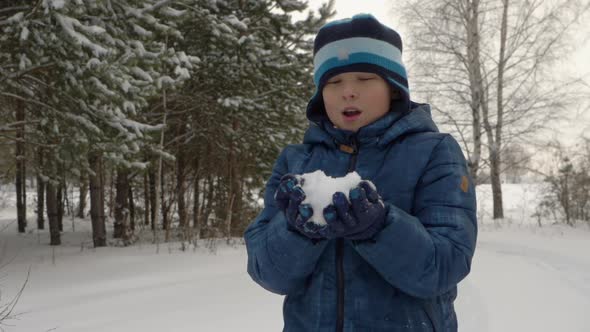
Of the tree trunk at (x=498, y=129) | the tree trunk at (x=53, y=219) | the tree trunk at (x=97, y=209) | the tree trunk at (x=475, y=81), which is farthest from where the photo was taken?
the tree trunk at (x=498, y=129)

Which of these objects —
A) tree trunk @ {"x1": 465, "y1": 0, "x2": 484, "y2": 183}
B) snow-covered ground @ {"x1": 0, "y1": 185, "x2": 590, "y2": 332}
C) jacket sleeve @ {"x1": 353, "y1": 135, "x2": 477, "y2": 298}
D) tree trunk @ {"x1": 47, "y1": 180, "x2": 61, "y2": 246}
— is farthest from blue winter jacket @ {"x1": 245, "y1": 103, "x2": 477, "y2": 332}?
tree trunk @ {"x1": 465, "y1": 0, "x2": 484, "y2": 183}

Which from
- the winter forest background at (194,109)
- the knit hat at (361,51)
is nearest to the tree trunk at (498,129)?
the winter forest background at (194,109)

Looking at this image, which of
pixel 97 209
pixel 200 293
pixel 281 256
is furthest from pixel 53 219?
pixel 281 256

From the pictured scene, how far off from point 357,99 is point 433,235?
1.49 feet

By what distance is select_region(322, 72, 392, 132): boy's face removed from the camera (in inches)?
48.2

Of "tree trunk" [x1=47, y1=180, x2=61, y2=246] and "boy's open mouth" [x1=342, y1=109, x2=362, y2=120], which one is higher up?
"boy's open mouth" [x1=342, y1=109, x2=362, y2=120]

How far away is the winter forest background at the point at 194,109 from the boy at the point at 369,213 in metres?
2.42

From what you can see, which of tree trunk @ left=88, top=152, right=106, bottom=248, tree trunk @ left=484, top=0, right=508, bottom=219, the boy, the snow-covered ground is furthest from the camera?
tree trunk @ left=484, top=0, right=508, bottom=219

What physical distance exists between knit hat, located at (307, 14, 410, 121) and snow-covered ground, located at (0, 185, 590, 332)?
103 inches

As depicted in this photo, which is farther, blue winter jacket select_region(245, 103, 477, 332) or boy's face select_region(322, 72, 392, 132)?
boy's face select_region(322, 72, 392, 132)

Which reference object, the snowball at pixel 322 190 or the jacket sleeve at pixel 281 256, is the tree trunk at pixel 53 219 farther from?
the snowball at pixel 322 190

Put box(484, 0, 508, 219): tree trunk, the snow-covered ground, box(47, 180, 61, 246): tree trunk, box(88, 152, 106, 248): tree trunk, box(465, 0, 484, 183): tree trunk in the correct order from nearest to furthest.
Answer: the snow-covered ground
box(88, 152, 106, 248): tree trunk
box(47, 180, 61, 246): tree trunk
box(465, 0, 484, 183): tree trunk
box(484, 0, 508, 219): tree trunk

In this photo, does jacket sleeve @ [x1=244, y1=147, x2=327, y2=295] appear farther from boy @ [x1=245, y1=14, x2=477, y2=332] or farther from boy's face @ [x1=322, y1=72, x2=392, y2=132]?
boy's face @ [x1=322, y1=72, x2=392, y2=132]

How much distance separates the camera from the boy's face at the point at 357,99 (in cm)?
122
